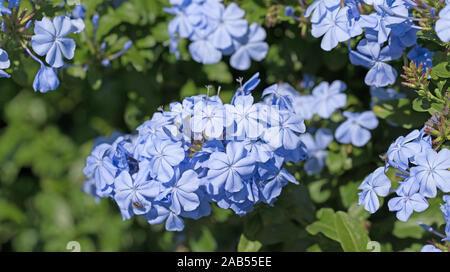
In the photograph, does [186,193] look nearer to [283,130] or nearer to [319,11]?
[283,130]

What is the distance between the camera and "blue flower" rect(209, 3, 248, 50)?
2.26 m

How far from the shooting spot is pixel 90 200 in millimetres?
3088

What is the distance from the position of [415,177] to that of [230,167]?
0.59 metres

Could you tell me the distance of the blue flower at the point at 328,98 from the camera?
2283 mm

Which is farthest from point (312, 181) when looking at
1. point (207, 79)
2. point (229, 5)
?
point (229, 5)

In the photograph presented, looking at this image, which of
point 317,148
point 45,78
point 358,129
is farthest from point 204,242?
point 45,78

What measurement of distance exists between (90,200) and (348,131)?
Answer: 5.46ft

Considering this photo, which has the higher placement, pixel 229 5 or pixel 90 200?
pixel 229 5

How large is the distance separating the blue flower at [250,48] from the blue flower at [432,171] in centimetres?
97

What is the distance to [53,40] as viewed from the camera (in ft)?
6.12

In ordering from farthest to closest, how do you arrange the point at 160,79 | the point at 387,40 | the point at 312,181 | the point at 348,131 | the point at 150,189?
the point at 160,79 < the point at 312,181 < the point at 348,131 < the point at 387,40 < the point at 150,189

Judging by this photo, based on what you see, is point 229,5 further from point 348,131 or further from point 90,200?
point 90,200

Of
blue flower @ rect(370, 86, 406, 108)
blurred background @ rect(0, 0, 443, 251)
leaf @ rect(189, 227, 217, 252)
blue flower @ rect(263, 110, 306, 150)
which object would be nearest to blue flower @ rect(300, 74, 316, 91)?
blurred background @ rect(0, 0, 443, 251)
